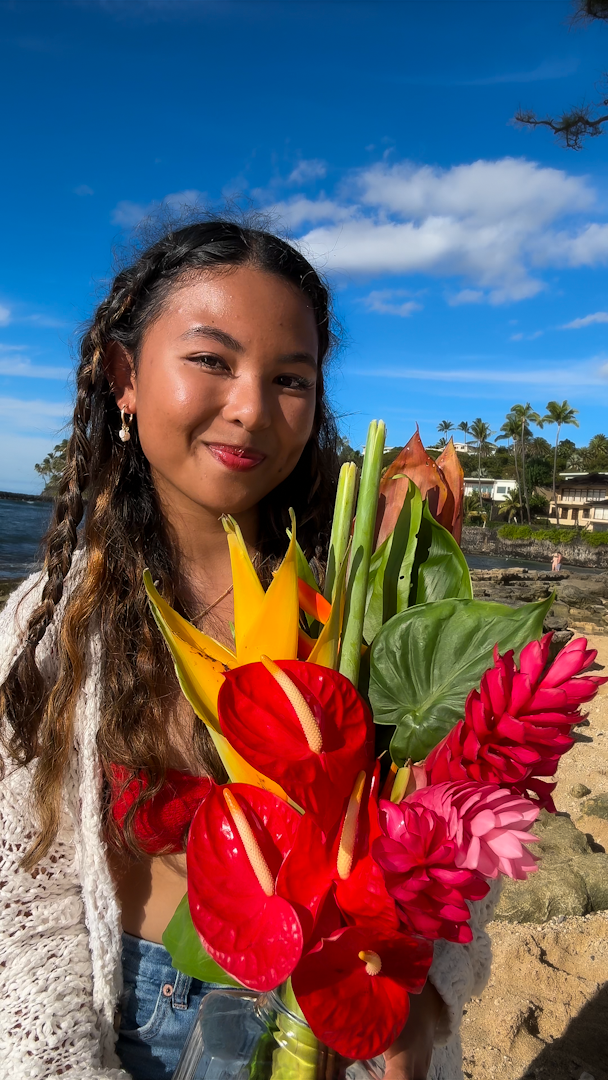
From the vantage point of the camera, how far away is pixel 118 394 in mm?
1476

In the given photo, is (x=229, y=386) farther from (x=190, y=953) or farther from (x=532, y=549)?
(x=532, y=549)

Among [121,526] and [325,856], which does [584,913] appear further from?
[325,856]

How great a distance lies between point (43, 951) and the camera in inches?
45.1

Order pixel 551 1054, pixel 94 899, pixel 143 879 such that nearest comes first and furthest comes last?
pixel 94 899 → pixel 143 879 → pixel 551 1054

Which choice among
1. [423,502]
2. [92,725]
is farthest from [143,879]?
[423,502]

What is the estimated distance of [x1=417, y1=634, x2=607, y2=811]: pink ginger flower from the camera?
0.53m

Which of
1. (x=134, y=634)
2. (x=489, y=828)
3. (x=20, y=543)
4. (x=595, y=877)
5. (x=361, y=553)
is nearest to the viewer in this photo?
(x=489, y=828)

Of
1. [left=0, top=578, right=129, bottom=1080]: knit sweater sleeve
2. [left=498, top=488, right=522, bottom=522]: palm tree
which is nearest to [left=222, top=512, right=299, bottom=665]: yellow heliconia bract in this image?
[left=0, top=578, right=129, bottom=1080]: knit sweater sleeve

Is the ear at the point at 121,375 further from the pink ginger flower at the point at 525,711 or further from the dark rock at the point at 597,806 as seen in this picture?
the dark rock at the point at 597,806

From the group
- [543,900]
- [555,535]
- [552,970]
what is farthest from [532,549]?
[552,970]

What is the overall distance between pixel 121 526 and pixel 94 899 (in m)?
0.72

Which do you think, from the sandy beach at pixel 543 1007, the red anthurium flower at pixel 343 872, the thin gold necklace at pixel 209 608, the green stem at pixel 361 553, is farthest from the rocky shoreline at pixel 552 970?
the red anthurium flower at pixel 343 872

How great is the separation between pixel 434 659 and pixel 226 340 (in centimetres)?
68

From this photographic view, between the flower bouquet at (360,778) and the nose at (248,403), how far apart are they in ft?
1.27
